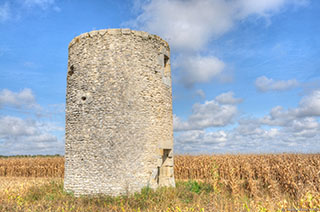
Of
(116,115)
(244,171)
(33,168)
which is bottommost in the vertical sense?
(33,168)

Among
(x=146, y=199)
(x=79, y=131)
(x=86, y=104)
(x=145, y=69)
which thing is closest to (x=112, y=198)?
(x=146, y=199)

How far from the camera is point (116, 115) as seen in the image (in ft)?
26.3

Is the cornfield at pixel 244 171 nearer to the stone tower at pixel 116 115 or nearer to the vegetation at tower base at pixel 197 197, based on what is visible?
the vegetation at tower base at pixel 197 197

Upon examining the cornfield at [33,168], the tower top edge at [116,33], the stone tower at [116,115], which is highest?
the tower top edge at [116,33]

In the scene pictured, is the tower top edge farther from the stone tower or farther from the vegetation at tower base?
the vegetation at tower base

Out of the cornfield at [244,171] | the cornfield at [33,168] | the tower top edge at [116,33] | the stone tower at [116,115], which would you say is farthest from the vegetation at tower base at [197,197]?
the cornfield at [33,168]

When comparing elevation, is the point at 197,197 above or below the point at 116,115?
below

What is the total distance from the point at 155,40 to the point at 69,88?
142 inches

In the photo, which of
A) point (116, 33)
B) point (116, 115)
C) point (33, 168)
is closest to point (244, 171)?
point (116, 115)

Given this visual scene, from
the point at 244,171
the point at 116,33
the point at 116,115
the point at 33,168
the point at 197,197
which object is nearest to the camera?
the point at 197,197

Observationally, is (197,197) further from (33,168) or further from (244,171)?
(33,168)

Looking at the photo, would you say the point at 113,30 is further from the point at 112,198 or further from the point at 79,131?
the point at 112,198

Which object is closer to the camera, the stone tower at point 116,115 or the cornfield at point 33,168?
the stone tower at point 116,115

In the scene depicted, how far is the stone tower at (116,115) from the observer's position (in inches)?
308
